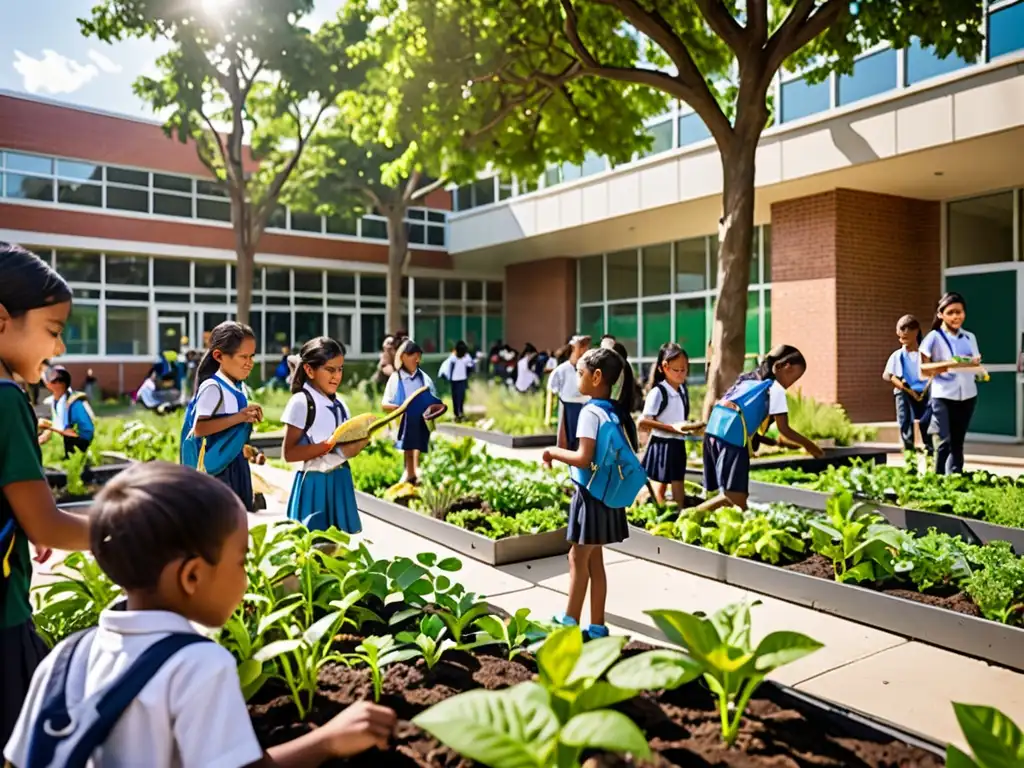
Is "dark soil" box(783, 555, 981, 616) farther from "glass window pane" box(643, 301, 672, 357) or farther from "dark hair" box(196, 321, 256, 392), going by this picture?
"glass window pane" box(643, 301, 672, 357)

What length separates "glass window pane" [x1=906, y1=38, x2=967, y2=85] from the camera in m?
12.6

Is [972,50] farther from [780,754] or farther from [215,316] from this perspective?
[215,316]

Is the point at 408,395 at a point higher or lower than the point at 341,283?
lower

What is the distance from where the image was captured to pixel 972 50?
31.6 feet

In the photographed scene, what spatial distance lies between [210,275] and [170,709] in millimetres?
27962

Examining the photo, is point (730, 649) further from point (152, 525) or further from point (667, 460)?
point (667, 460)

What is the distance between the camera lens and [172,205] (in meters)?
26.1

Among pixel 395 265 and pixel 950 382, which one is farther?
pixel 395 265

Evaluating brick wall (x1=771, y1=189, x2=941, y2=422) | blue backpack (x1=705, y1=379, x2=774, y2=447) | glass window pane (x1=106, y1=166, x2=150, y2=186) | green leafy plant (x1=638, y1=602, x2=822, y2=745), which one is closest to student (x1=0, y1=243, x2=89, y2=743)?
green leafy plant (x1=638, y1=602, x2=822, y2=745)

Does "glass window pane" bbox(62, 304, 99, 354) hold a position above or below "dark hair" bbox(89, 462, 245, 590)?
above

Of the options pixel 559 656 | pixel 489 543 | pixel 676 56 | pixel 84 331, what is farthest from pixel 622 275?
pixel 559 656

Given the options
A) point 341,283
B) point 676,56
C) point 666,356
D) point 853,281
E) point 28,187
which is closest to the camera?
point 666,356

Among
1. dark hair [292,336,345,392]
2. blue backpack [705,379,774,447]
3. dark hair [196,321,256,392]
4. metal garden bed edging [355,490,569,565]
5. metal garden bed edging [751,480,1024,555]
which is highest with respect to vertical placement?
dark hair [196,321,256,392]

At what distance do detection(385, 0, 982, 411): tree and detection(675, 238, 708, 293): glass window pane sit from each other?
7.25 m
